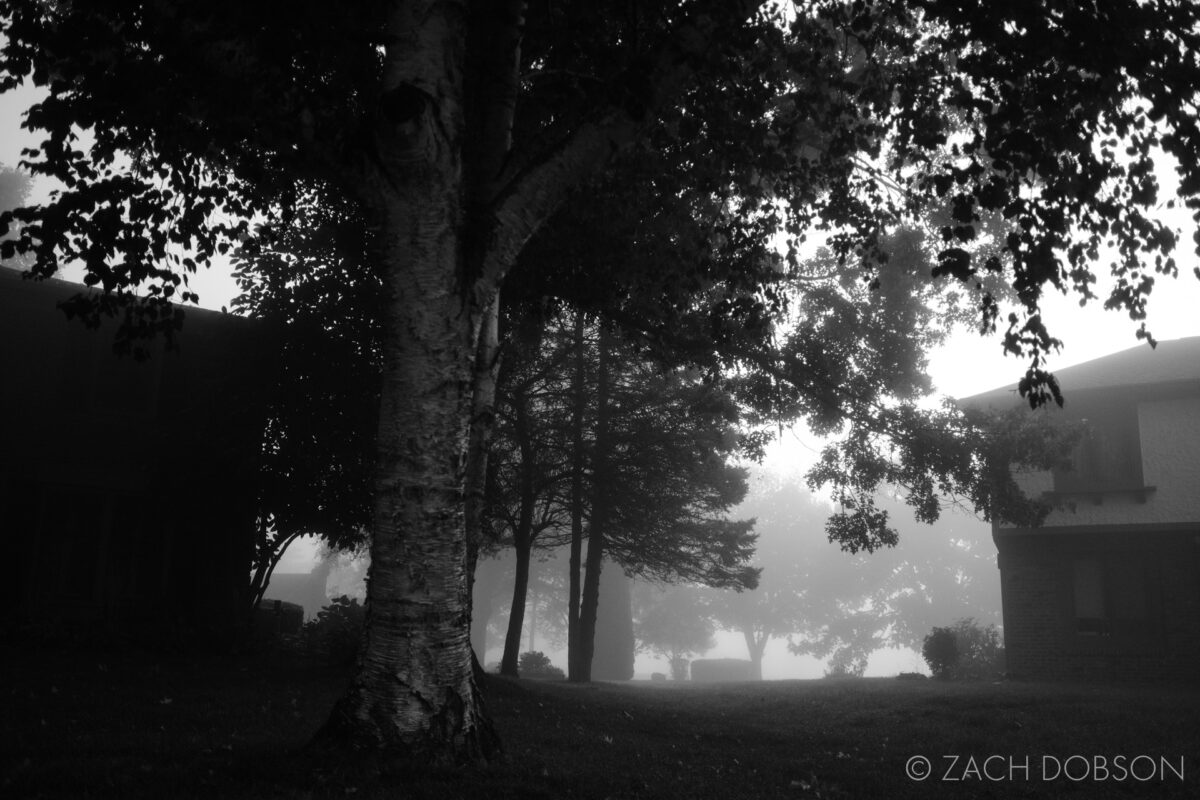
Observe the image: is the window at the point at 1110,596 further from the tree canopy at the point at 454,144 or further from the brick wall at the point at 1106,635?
the tree canopy at the point at 454,144

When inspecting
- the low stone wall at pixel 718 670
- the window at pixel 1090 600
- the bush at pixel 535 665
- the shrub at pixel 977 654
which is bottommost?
the low stone wall at pixel 718 670

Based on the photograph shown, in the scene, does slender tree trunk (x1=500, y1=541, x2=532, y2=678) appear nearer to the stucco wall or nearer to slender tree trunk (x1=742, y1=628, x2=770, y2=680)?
the stucco wall

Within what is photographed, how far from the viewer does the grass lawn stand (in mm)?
5348

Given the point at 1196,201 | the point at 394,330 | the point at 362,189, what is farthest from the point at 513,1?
the point at 1196,201

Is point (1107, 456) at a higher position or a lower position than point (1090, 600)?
higher

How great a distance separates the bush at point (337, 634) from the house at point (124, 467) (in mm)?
1720

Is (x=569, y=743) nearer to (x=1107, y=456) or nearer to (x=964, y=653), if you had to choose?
(x=1107, y=456)

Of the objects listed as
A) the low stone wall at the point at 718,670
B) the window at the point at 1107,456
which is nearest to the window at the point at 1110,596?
the window at the point at 1107,456

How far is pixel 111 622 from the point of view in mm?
16703

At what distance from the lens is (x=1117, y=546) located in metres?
22.5

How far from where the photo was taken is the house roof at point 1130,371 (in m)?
22.5

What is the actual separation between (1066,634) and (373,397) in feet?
61.1

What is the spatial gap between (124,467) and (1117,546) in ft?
80.0

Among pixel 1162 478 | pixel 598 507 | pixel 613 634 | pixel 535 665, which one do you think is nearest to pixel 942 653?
pixel 1162 478
